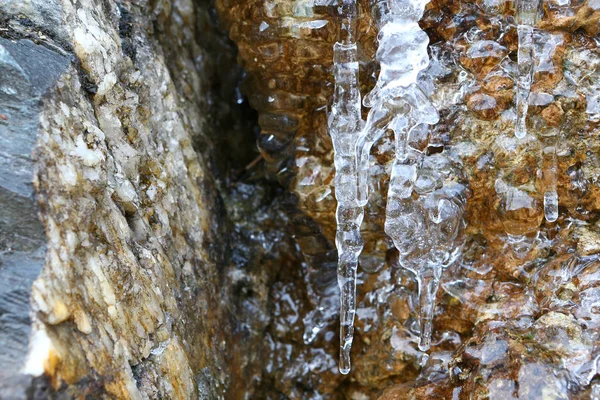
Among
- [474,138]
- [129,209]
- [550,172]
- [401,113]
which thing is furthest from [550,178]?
[129,209]

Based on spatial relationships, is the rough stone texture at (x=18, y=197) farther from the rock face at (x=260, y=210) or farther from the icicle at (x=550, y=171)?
the icicle at (x=550, y=171)

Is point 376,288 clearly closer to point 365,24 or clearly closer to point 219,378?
point 219,378

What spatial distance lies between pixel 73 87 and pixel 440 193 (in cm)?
127

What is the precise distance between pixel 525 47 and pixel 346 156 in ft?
2.27

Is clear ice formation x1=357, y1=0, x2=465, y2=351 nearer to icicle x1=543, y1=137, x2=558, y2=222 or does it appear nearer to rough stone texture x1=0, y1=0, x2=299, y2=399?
icicle x1=543, y1=137, x2=558, y2=222

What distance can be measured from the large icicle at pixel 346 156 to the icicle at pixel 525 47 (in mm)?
543

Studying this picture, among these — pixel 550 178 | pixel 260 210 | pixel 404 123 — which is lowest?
pixel 260 210

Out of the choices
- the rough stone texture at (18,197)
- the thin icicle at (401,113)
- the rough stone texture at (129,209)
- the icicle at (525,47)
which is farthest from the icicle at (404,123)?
the rough stone texture at (18,197)

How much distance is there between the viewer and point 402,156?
2.01 m

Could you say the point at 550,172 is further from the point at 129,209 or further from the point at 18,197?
the point at 18,197

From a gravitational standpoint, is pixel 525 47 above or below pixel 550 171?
above

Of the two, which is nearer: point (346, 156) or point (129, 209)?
point (129, 209)

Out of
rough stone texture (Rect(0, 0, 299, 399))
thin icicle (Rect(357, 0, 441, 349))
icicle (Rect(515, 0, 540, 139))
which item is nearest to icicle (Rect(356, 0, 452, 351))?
thin icicle (Rect(357, 0, 441, 349))

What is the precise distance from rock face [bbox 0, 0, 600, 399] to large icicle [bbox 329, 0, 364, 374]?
59 mm
